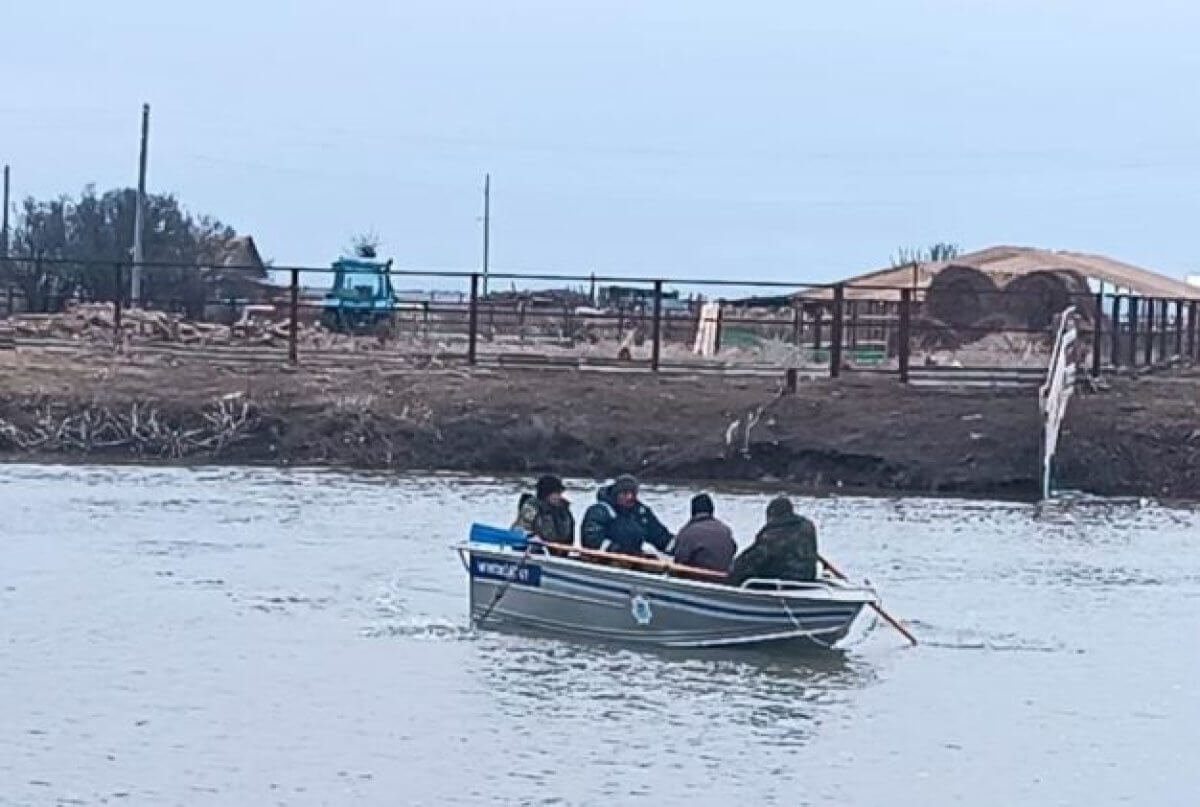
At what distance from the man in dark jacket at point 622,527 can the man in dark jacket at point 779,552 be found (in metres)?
1.28

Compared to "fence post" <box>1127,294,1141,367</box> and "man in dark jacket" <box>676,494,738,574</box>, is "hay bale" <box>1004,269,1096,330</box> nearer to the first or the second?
"fence post" <box>1127,294,1141,367</box>

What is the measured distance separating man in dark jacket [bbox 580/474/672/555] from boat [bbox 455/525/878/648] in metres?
0.37

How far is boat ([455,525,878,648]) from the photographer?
66.8ft

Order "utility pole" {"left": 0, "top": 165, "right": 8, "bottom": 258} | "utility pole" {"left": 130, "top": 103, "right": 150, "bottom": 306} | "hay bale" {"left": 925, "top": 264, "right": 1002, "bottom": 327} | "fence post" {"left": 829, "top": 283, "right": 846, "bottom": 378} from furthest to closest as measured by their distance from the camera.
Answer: "utility pole" {"left": 0, "top": 165, "right": 8, "bottom": 258}, "utility pole" {"left": 130, "top": 103, "right": 150, "bottom": 306}, "hay bale" {"left": 925, "top": 264, "right": 1002, "bottom": 327}, "fence post" {"left": 829, "top": 283, "right": 846, "bottom": 378}

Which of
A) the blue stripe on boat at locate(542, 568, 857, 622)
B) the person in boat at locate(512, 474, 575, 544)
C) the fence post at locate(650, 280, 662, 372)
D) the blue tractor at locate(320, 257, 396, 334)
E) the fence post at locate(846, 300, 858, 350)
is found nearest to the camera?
the blue stripe on boat at locate(542, 568, 857, 622)

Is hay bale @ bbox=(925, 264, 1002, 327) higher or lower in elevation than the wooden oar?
higher

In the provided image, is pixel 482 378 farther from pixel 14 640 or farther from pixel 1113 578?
pixel 14 640

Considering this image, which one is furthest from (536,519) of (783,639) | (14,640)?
(14,640)

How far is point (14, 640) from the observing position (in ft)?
66.8

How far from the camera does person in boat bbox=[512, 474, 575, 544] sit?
21609 millimetres

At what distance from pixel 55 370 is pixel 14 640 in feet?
65.7

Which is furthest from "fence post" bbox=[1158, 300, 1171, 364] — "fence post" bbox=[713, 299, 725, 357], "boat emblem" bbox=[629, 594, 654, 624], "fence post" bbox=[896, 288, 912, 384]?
"boat emblem" bbox=[629, 594, 654, 624]


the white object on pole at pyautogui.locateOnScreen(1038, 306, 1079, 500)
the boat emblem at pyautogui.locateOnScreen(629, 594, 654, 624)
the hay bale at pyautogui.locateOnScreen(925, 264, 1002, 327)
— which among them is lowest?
the boat emblem at pyautogui.locateOnScreen(629, 594, 654, 624)

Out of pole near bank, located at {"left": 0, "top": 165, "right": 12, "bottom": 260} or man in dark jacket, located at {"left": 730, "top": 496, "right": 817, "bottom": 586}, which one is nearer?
man in dark jacket, located at {"left": 730, "top": 496, "right": 817, "bottom": 586}
